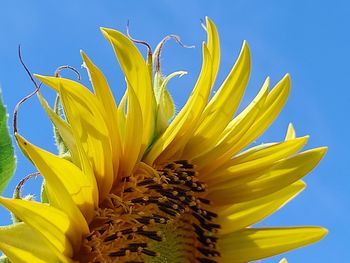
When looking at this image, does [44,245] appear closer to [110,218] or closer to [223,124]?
[110,218]

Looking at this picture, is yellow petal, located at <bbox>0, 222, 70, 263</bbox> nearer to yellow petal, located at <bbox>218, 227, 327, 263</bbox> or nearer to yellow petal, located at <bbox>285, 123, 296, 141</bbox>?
yellow petal, located at <bbox>218, 227, 327, 263</bbox>

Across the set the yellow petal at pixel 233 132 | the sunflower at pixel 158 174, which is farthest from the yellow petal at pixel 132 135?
the yellow petal at pixel 233 132

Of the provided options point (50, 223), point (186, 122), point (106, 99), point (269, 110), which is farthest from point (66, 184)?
point (269, 110)

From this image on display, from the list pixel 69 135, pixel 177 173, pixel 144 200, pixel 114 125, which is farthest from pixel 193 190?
pixel 69 135

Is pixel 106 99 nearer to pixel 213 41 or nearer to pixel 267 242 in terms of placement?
pixel 213 41

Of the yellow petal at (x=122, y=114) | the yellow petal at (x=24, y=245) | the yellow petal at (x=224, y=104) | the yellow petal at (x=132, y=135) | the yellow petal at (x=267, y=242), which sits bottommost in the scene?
the yellow petal at (x=24, y=245)

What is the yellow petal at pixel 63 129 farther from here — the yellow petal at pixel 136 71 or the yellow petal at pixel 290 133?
the yellow petal at pixel 290 133

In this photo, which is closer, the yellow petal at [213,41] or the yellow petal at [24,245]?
the yellow petal at [24,245]
